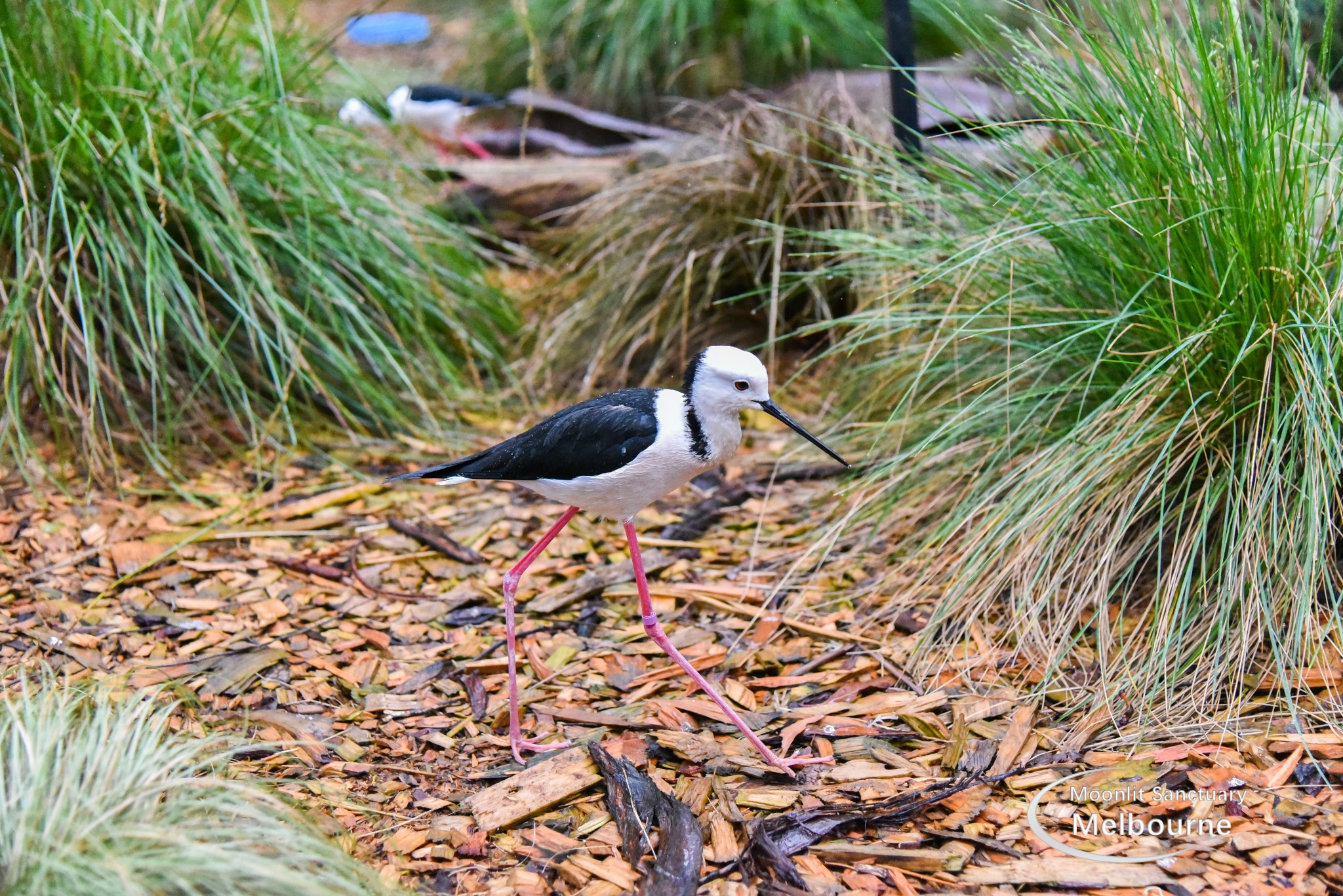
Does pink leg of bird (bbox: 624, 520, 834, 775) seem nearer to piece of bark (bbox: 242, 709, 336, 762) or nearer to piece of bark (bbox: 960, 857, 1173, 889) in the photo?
piece of bark (bbox: 960, 857, 1173, 889)

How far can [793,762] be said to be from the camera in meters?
2.76

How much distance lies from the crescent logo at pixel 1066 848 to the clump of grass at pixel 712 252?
8.51 feet

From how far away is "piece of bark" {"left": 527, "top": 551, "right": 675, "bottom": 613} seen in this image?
372 cm

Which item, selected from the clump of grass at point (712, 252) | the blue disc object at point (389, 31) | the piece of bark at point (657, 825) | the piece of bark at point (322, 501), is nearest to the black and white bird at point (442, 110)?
the clump of grass at point (712, 252)

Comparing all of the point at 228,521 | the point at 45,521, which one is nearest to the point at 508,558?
the point at 228,521

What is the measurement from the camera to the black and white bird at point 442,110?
7879 mm

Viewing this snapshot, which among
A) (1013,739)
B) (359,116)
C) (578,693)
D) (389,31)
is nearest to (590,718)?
(578,693)

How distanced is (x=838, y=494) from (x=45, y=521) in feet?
8.67

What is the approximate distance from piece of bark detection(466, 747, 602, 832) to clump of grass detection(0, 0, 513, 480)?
77.1 inches

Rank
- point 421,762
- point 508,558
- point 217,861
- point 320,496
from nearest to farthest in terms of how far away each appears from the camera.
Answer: point 217,861, point 421,762, point 508,558, point 320,496

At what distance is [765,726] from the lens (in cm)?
299

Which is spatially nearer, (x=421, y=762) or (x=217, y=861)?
(x=217, y=861)

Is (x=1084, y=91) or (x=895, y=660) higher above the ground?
(x=1084, y=91)

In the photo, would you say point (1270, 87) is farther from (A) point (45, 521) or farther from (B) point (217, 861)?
(A) point (45, 521)
